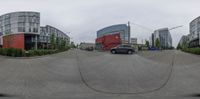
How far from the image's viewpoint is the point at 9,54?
21672 mm

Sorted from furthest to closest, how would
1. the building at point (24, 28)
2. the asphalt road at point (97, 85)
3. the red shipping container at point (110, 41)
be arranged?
the building at point (24, 28) < the red shipping container at point (110, 41) < the asphalt road at point (97, 85)

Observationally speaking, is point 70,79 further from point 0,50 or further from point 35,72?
point 0,50

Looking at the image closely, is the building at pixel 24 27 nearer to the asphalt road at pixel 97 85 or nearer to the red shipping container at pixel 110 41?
the red shipping container at pixel 110 41

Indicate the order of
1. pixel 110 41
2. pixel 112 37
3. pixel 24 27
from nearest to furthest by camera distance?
pixel 112 37, pixel 110 41, pixel 24 27

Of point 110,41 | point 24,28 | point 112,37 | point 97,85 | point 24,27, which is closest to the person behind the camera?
point 97,85

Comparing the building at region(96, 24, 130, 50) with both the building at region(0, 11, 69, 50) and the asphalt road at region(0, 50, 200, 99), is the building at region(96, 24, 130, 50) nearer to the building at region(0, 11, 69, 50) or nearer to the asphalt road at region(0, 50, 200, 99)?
the asphalt road at region(0, 50, 200, 99)

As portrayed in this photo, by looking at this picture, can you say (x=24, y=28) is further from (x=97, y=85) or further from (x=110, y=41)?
(x=97, y=85)

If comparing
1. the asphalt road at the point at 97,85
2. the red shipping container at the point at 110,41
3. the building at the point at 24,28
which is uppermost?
the building at the point at 24,28

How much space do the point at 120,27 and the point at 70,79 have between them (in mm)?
36149

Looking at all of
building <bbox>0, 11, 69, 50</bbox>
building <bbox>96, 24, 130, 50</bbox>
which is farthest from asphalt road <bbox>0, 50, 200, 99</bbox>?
building <bbox>0, 11, 69, 50</bbox>

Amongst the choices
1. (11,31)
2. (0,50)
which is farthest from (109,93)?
(11,31)

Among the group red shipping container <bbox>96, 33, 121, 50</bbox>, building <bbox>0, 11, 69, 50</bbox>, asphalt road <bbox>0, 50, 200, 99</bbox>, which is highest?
building <bbox>0, 11, 69, 50</bbox>

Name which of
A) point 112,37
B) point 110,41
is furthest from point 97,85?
point 110,41

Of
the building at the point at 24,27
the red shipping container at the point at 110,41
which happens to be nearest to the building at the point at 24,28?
the building at the point at 24,27
